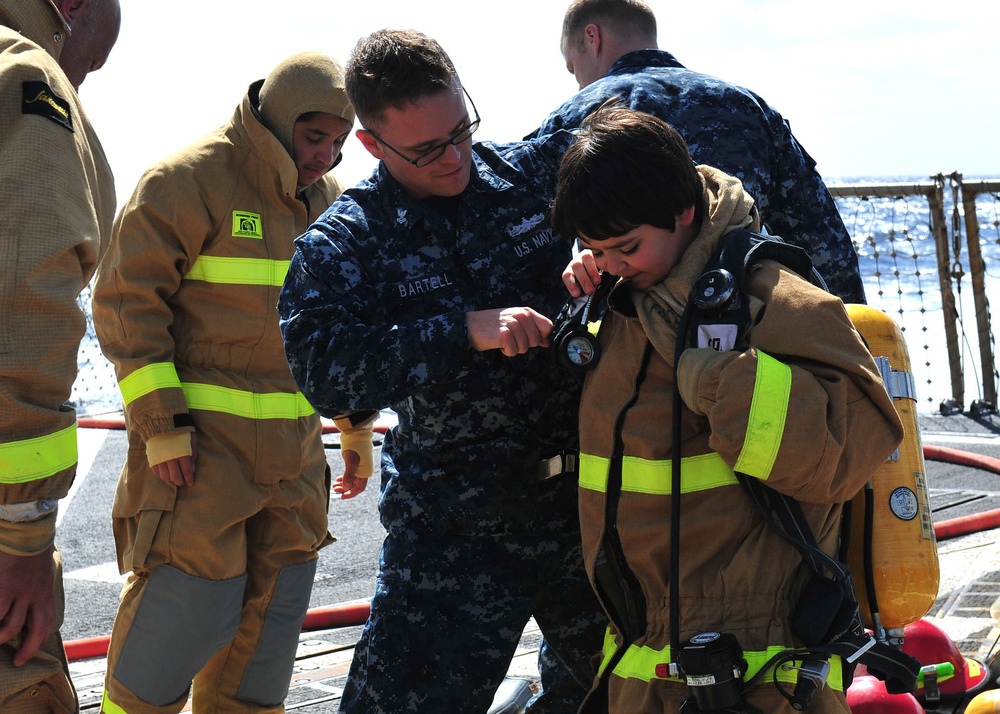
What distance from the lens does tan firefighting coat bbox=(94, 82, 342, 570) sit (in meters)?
3.50

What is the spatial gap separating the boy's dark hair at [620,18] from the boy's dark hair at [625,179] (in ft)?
5.79

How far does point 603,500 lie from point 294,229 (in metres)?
1.96

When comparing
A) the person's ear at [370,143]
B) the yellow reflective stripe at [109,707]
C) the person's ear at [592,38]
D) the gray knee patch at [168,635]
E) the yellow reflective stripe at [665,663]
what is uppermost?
the person's ear at [592,38]

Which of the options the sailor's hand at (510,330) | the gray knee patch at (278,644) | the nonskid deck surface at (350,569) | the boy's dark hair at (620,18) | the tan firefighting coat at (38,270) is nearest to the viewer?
the sailor's hand at (510,330)

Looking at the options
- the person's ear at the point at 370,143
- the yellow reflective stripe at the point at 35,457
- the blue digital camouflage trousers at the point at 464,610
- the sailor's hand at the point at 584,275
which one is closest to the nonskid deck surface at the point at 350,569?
the blue digital camouflage trousers at the point at 464,610

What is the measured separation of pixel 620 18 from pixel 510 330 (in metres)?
1.92

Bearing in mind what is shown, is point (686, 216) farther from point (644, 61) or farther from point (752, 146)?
point (644, 61)

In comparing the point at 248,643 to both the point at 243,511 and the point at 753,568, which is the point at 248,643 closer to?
the point at 243,511

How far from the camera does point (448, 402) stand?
271cm

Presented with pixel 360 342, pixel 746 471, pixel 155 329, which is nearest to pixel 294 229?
pixel 155 329

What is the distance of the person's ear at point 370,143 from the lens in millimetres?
2684

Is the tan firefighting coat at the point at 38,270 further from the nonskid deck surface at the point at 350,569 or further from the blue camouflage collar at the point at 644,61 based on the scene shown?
the nonskid deck surface at the point at 350,569

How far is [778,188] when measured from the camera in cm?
319

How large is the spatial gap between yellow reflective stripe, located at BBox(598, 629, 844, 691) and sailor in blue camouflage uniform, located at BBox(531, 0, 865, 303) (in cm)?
134
